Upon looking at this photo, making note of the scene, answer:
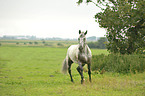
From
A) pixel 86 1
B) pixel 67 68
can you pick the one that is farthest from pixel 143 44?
pixel 67 68

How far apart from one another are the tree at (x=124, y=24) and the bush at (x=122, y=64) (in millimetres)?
2433

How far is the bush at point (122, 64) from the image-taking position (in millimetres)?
17250

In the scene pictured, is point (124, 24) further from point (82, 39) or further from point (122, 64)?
point (82, 39)

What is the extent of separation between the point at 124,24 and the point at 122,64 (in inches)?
170

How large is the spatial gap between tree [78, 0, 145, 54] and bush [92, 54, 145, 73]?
243cm

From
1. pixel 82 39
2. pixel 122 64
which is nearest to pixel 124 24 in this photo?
pixel 122 64

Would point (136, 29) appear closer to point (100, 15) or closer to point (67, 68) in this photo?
point (100, 15)

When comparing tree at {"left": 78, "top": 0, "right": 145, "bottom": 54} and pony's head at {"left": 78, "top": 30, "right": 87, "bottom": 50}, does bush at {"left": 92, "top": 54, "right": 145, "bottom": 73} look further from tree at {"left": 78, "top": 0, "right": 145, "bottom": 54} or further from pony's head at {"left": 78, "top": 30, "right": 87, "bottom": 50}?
pony's head at {"left": 78, "top": 30, "right": 87, "bottom": 50}

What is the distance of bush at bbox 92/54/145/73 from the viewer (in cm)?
1725

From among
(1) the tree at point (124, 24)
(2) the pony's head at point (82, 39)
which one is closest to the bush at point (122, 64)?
(1) the tree at point (124, 24)

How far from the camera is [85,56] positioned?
1173cm

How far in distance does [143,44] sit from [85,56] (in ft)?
35.7

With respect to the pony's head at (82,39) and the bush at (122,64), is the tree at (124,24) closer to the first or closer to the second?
the bush at (122,64)

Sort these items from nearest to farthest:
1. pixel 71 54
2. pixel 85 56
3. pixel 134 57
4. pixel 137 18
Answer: pixel 85 56, pixel 71 54, pixel 134 57, pixel 137 18
